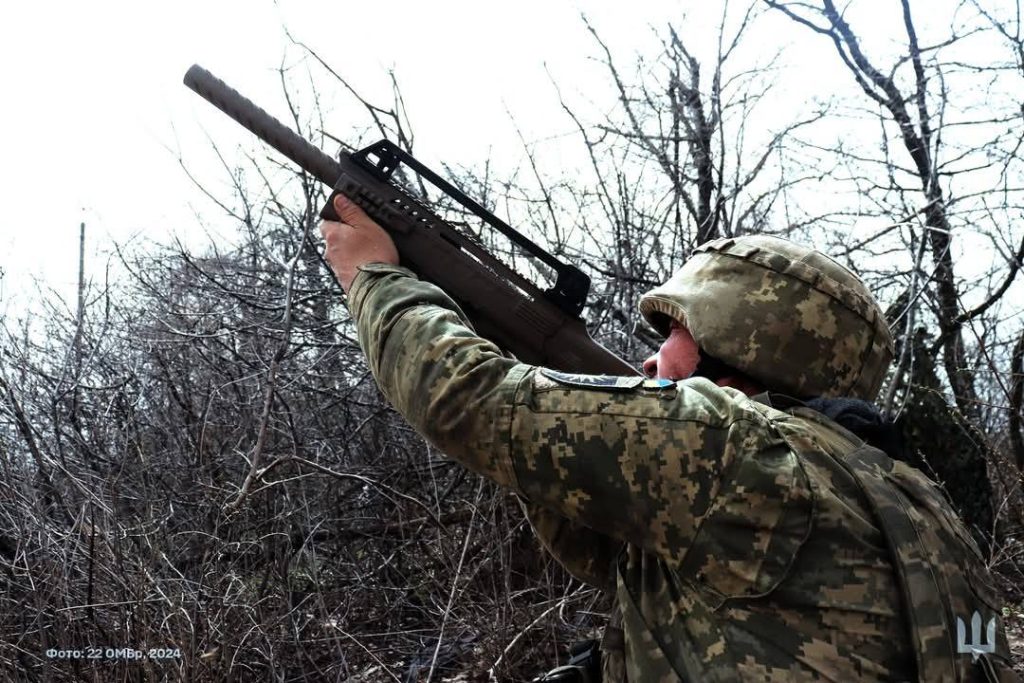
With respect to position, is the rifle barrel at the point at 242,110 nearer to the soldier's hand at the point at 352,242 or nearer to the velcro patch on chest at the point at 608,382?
the soldier's hand at the point at 352,242

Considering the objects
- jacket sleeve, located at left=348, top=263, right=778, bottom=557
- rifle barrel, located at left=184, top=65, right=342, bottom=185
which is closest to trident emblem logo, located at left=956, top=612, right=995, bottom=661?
jacket sleeve, located at left=348, top=263, right=778, bottom=557

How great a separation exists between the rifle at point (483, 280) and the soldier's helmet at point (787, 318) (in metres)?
0.43

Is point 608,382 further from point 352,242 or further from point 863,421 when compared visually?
point 352,242

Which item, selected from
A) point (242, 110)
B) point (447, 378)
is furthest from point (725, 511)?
point (242, 110)

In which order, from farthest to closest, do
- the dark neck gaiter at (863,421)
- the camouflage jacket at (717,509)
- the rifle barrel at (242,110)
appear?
the rifle barrel at (242,110), the dark neck gaiter at (863,421), the camouflage jacket at (717,509)

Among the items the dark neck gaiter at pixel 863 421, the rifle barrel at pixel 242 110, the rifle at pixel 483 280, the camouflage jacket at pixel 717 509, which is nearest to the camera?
the camouflage jacket at pixel 717 509

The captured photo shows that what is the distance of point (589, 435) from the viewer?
1510 mm

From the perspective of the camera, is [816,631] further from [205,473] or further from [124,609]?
[205,473]

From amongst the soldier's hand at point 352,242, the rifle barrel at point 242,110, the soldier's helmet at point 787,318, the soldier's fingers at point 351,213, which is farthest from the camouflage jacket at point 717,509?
the rifle barrel at point 242,110

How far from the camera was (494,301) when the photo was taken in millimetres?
2283

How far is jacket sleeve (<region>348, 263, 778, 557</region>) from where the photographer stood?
1487 millimetres

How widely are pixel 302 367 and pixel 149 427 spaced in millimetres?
1102

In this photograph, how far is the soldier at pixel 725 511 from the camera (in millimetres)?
1486

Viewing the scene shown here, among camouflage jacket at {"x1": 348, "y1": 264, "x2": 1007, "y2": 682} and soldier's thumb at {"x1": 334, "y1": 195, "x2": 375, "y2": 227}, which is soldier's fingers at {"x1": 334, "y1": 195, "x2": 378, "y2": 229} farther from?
camouflage jacket at {"x1": 348, "y1": 264, "x2": 1007, "y2": 682}
